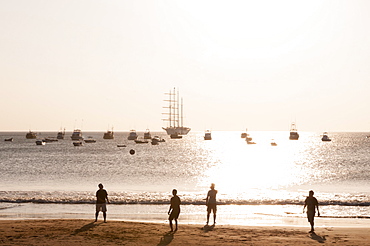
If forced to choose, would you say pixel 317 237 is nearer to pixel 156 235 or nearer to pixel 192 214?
pixel 156 235

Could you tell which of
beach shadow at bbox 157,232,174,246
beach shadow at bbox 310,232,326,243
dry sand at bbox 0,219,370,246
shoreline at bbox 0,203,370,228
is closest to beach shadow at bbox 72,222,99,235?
dry sand at bbox 0,219,370,246

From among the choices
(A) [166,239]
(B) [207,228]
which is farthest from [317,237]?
(A) [166,239]

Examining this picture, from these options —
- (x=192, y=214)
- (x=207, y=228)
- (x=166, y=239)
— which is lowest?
(x=166, y=239)

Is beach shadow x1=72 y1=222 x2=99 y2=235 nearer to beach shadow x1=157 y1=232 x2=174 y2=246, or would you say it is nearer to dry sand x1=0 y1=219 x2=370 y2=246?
dry sand x1=0 y1=219 x2=370 y2=246

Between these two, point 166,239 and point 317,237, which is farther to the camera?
point 317,237

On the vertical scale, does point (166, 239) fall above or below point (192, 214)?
below

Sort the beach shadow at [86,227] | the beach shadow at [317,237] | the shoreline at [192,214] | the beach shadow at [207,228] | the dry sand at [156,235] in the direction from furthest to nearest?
the shoreline at [192,214]
the beach shadow at [207,228]
the beach shadow at [86,227]
the beach shadow at [317,237]
the dry sand at [156,235]

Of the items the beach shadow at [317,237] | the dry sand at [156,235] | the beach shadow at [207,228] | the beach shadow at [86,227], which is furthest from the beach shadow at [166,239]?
the beach shadow at [317,237]

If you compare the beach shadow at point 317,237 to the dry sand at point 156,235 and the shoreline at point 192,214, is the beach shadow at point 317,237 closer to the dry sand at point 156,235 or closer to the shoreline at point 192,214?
the dry sand at point 156,235

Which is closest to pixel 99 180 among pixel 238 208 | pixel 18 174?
pixel 18 174

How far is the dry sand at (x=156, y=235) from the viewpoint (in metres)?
20.5

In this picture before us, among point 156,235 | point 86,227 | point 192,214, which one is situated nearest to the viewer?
point 156,235

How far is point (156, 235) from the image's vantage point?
71.6 ft

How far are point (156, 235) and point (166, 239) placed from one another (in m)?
0.93
